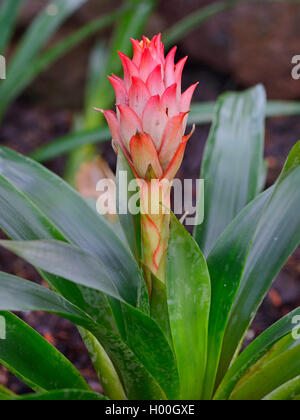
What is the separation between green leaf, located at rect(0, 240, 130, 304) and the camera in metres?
0.60

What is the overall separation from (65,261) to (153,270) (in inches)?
7.0

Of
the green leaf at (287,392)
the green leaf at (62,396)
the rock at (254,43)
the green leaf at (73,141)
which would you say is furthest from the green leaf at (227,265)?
the rock at (254,43)

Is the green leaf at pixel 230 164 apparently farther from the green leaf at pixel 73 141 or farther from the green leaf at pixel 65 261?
the green leaf at pixel 73 141

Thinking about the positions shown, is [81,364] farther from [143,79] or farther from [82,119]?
[82,119]

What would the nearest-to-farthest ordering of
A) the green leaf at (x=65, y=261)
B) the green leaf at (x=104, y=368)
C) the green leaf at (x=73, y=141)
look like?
the green leaf at (x=65, y=261) < the green leaf at (x=104, y=368) < the green leaf at (x=73, y=141)

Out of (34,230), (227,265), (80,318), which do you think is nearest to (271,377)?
(227,265)

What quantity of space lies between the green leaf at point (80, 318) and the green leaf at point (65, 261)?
6 cm

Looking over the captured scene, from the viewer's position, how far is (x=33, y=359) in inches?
30.8

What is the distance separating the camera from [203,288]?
74 cm

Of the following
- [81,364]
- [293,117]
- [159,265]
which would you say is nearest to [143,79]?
[159,265]

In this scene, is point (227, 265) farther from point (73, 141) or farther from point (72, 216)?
point (73, 141)

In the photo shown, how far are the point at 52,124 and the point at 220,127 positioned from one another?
1.73m

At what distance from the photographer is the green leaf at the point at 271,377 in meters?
0.77

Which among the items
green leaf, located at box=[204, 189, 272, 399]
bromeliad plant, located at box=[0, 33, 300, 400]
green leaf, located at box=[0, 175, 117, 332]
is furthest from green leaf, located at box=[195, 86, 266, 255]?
green leaf, located at box=[0, 175, 117, 332]
